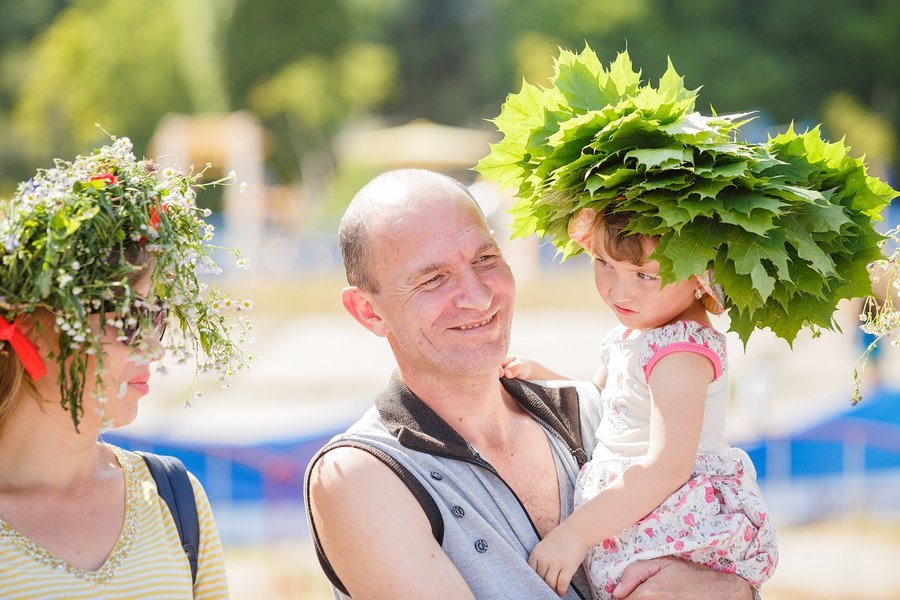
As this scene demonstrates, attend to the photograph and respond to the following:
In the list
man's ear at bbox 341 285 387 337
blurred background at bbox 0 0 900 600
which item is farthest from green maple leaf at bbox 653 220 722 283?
blurred background at bbox 0 0 900 600

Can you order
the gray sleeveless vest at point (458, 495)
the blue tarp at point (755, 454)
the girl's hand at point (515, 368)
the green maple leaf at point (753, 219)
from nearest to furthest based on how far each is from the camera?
the green maple leaf at point (753, 219), the gray sleeveless vest at point (458, 495), the girl's hand at point (515, 368), the blue tarp at point (755, 454)

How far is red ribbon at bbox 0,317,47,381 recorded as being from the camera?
234 cm

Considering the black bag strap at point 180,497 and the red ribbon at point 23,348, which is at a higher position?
the red ribbon at point 23,348

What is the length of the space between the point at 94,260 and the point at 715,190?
5.14 feet

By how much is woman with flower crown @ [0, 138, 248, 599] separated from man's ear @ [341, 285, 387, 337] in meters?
0.58

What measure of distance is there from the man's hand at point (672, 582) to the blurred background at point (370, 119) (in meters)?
6.66

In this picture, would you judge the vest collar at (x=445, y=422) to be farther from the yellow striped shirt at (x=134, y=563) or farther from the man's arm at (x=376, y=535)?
the yellow striped shirt at (x=134, y=563)

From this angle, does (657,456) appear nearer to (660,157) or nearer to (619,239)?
(619,239)

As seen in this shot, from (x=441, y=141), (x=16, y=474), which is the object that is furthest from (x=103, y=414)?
(x=441, y=141)

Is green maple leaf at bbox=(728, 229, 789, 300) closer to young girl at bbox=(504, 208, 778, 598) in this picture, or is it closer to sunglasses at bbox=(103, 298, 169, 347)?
young girl at bbox=(504, 208, 778, 598)

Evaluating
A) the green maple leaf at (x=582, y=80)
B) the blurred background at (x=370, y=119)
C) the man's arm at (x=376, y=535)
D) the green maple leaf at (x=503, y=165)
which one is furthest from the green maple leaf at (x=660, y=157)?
the blurred background at (x=370, y=119)

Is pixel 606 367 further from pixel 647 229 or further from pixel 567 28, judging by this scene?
pixel 567 28

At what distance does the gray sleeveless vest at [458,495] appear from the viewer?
2756mm

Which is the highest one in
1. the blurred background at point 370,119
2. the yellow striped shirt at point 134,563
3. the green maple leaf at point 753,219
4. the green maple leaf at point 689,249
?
the blurred background at point 370,119
